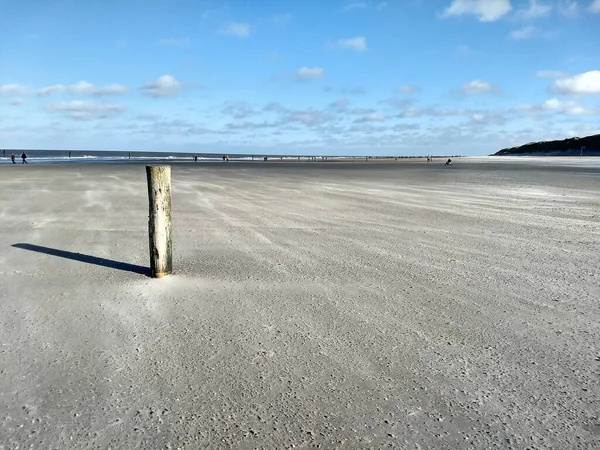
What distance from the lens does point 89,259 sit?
20.1 feet

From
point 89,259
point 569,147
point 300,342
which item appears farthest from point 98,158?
point 569,147

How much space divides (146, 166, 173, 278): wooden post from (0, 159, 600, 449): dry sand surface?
22 cm

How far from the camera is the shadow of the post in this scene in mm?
5691

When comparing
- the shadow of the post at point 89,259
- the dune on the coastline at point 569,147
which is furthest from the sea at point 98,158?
the dune on the coastline at point 569,147

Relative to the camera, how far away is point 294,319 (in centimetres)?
411

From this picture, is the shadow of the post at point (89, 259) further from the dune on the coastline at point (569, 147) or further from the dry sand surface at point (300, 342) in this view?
the dune on the coastline at point (569, 147)

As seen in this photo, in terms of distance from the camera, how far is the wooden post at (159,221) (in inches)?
208

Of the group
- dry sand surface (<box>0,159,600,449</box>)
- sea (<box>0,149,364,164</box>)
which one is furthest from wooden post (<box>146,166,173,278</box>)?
sea (<box>0,149,364,164</box>)

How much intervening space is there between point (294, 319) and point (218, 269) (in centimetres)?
196

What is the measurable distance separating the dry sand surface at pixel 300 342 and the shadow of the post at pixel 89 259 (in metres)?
0.06

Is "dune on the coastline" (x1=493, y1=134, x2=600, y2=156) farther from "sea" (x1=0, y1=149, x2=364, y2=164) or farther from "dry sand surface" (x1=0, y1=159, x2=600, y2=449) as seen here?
"dry sand surface" (x1=0, y1=159, x2=600, y2=449)

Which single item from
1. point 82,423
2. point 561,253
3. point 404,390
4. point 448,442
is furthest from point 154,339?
point 561,253

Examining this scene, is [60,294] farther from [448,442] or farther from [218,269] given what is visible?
[448,442]

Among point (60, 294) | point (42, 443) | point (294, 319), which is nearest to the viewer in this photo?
point (42, 443)
